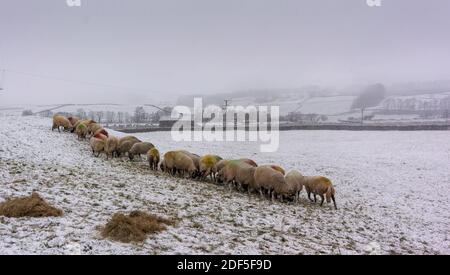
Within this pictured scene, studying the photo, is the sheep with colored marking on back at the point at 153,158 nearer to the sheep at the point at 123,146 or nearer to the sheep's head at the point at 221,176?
the sheep at the point at 123,146

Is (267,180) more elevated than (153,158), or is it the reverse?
(153,158)

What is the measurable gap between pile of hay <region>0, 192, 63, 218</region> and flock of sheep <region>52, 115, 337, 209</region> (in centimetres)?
856

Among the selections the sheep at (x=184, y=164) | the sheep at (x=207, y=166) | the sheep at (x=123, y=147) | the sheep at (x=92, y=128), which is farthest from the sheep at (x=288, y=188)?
the sheep at (x=92, y=128)

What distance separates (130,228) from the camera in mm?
8281

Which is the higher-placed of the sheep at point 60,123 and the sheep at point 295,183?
the sheep at point 60,123

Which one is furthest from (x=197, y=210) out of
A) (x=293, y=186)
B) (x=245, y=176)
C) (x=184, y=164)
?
(x=184, y=164)

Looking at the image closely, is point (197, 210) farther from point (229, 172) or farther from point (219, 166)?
point (219, 166)

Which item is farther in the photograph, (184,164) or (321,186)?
(184,164)

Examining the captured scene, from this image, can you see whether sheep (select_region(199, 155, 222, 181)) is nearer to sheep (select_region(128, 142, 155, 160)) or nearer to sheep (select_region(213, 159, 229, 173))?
sheep (select_region(213, 159, 229, 173))

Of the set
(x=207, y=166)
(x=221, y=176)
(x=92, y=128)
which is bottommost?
(x=221, y=176)

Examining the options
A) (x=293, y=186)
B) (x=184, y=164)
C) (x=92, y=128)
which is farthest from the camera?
(x=92, y=128)

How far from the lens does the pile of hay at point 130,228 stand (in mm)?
8031

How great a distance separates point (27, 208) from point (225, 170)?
9.54m
